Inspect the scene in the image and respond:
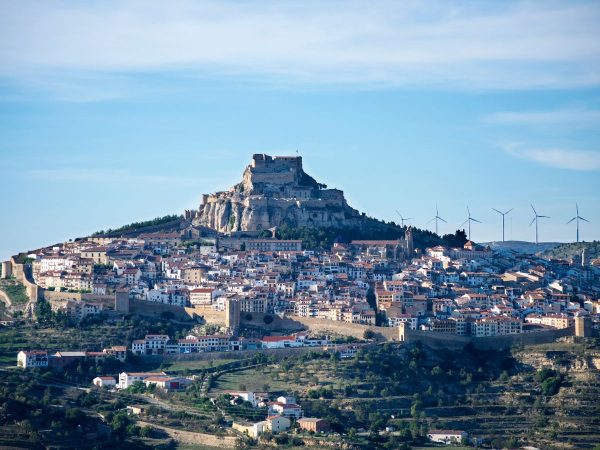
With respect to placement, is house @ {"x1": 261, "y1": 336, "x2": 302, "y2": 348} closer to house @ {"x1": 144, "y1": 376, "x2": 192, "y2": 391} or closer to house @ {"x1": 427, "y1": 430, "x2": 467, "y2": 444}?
house @ {"x1": 144, "y1": 376, "x2": 192, "y2": 391}

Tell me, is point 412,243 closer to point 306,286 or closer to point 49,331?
point 306,286

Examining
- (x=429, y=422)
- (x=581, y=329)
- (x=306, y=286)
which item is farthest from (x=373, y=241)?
(x=429, y=422)

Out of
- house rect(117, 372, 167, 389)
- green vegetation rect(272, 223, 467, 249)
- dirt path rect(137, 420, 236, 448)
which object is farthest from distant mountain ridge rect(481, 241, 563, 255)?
dirt path rect(137, 420, 236, 448)

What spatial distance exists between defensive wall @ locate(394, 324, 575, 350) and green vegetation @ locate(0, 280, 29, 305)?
16.0 meters

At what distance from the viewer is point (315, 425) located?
55.0 m

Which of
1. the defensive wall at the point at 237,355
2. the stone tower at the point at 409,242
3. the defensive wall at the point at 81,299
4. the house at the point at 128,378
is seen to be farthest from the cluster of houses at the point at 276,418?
the stone tower at the point at 409,242

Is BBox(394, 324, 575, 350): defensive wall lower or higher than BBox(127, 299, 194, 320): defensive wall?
Result: lower

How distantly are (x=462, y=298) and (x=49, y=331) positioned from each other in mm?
17973

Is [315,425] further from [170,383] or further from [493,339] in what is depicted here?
[493,339]

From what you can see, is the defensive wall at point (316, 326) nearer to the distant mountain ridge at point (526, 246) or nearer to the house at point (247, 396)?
the house at point (247, 396)

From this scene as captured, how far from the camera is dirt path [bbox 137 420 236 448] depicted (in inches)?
2105

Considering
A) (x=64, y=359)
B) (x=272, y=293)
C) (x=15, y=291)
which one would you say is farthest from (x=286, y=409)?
(x=15, y=291)

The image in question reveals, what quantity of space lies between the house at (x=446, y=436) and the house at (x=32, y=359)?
14263 millimetres

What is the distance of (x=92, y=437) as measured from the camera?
52844 millimetres
